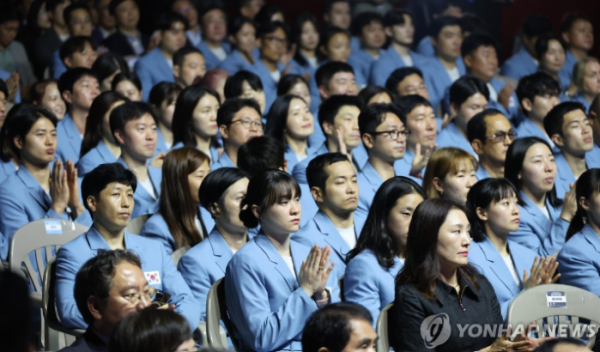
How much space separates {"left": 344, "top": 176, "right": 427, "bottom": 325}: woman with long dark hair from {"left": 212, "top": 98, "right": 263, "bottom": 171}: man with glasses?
5.43ft

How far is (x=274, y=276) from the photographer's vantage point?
3.57 metres

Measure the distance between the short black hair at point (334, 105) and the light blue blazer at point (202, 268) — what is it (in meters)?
1.89

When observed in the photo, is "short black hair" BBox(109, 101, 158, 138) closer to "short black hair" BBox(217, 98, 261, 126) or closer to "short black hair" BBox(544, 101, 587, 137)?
"short black hair" BBox(217, 98, 261, 126)

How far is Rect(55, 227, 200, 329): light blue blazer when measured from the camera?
3.48m

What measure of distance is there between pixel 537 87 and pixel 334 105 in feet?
5.58

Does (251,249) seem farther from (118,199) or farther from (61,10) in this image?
(61,10)

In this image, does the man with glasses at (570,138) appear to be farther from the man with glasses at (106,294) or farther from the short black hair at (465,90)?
the man with glasses at (106,294)

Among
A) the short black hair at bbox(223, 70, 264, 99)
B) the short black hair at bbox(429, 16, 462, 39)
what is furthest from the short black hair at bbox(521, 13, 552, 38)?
the short black hair at bbox(223, 70, 264, 99)

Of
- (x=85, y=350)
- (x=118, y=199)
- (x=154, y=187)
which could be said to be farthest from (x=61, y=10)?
(x=85, y=350)

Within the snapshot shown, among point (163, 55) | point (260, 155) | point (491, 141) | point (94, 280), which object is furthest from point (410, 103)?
point (94, 280)

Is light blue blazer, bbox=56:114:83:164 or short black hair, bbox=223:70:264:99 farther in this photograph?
short black hair, bbox=223:70:264:99

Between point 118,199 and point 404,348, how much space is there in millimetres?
1388

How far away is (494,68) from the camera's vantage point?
740cm

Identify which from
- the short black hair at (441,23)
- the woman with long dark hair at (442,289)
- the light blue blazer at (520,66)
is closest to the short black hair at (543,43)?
the light blue blazer at (520,66)
